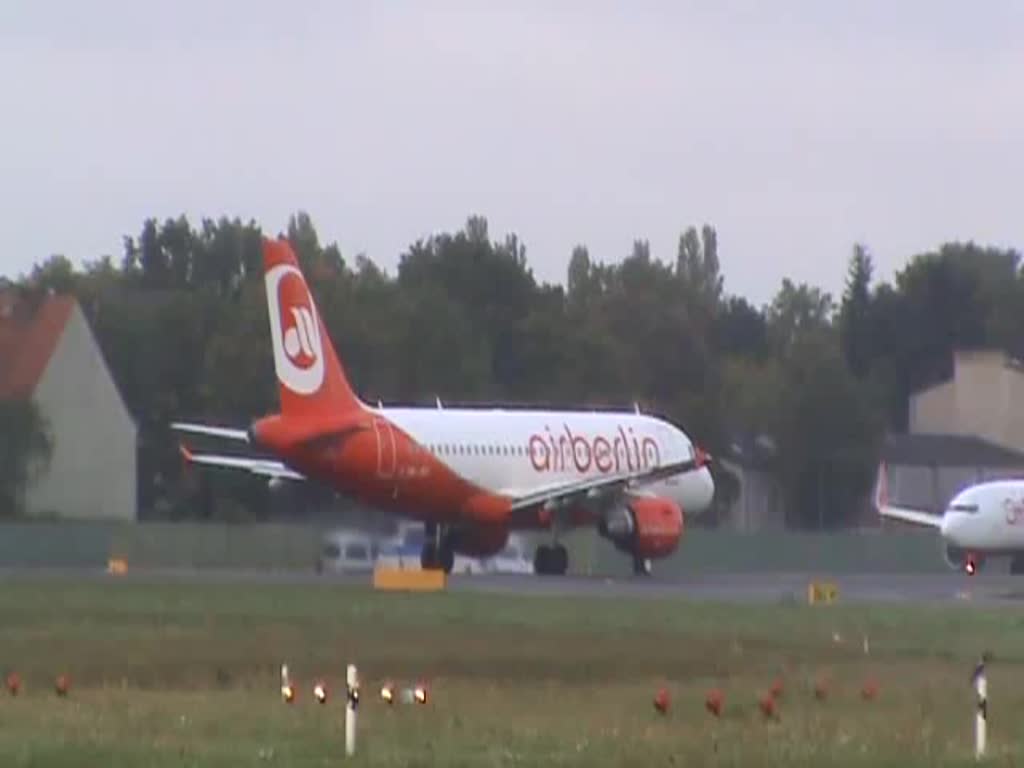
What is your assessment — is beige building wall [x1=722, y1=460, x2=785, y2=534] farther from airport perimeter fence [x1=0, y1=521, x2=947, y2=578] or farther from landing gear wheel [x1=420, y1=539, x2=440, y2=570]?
landing gear wheel [x1=420, y1=539, x2=440, y2=570]

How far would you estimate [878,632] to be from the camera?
44.5 metres

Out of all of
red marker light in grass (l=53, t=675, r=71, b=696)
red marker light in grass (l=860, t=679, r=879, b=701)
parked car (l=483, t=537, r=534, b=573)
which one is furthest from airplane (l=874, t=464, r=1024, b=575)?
red marker light in grass (l=53, t=675, r=71, b=696)

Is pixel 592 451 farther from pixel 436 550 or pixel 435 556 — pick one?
pixel 435 556

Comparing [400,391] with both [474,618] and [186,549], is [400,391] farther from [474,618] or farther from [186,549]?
[474,618]

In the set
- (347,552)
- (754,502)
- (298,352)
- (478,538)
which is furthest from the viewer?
(754,502)

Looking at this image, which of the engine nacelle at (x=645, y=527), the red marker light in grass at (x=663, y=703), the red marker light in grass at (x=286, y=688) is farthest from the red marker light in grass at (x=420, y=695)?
the engine nacelle at (x=645, y=527)

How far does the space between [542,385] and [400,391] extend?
10718 millimetres

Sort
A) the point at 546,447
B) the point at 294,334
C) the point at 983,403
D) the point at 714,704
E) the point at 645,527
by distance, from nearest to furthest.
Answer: the point at 714,704 → the point at 294,334 → the point at 645,527 → the point at 546,447 → the point at 983,403

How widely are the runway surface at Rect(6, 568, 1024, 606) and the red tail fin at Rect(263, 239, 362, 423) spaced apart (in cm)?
368

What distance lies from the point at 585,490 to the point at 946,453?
5038 cm

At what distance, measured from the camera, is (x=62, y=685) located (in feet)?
102

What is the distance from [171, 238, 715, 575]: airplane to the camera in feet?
215

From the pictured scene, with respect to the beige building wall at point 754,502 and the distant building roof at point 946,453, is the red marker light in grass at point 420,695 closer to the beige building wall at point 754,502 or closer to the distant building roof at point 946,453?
the beige building wall at point 754,502

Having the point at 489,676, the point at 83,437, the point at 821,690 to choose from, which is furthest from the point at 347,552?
the point at 821,690
